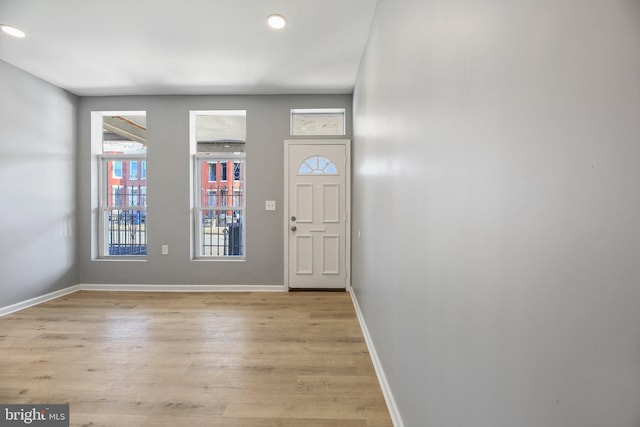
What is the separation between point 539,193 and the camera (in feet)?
1.69

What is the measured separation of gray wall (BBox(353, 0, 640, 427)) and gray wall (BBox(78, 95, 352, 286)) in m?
2.97

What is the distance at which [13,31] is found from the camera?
2557mm

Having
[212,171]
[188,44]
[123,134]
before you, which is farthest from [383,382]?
[123,134]

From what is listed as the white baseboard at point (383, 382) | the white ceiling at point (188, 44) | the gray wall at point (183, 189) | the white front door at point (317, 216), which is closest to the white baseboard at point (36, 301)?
the gray wall at point (183, 189)

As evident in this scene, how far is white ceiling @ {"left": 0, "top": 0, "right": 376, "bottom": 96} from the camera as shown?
7.42ft

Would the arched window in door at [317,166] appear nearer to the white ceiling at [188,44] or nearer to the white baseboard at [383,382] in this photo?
the white ceiling at [188,44]

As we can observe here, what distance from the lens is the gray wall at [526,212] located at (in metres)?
0.38

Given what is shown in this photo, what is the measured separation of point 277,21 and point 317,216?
234cm

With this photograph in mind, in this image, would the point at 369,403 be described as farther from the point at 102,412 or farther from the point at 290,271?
the point at 290,271

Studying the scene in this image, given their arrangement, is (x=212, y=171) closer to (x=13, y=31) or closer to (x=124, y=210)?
(x=124, y=210)

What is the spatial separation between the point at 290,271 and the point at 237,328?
1.31 metres

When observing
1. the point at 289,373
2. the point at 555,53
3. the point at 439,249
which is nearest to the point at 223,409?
the point at 289,373

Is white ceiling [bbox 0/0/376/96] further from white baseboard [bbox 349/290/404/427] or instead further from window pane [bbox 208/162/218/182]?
white baseboard [bbox 349/290/404/427]

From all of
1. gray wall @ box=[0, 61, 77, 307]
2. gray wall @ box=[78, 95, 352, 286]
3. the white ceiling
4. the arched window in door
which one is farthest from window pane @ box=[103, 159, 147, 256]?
the arched window in door
